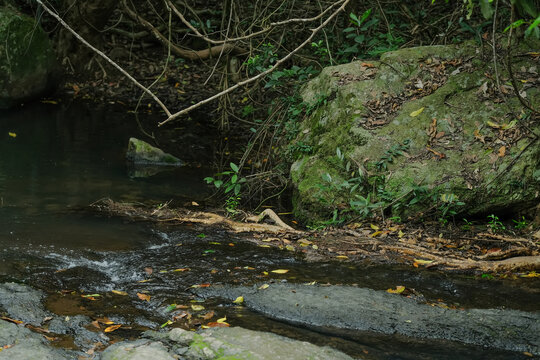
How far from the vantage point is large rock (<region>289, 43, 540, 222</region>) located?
17.6 feet

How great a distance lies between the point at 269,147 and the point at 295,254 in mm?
2497

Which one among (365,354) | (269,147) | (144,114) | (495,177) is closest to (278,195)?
(269,147)

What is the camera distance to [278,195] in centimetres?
666

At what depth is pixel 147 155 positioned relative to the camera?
8156mm

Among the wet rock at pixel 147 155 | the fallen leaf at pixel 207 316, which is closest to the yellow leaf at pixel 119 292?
the fallen leaf at pixel 207 316

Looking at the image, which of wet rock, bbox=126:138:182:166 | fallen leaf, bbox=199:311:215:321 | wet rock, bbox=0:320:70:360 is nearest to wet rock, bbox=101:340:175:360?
wet rock, bbox=0:320:70:360

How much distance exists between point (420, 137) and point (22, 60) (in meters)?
7.46

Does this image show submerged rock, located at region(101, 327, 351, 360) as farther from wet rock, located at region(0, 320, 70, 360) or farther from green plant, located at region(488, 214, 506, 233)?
green plant, located at region(488, 214, 506, 233)

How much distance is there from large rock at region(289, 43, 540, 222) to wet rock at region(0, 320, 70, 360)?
120 inches

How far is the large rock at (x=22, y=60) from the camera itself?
1027cm

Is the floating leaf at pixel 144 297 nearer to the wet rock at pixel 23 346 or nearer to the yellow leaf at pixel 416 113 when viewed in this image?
the wet rock at pixel 23 346

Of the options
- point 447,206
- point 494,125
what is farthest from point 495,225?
point 494,125

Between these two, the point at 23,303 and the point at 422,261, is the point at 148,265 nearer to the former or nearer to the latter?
the point at 23,303

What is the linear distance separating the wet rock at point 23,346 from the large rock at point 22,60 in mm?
7872
